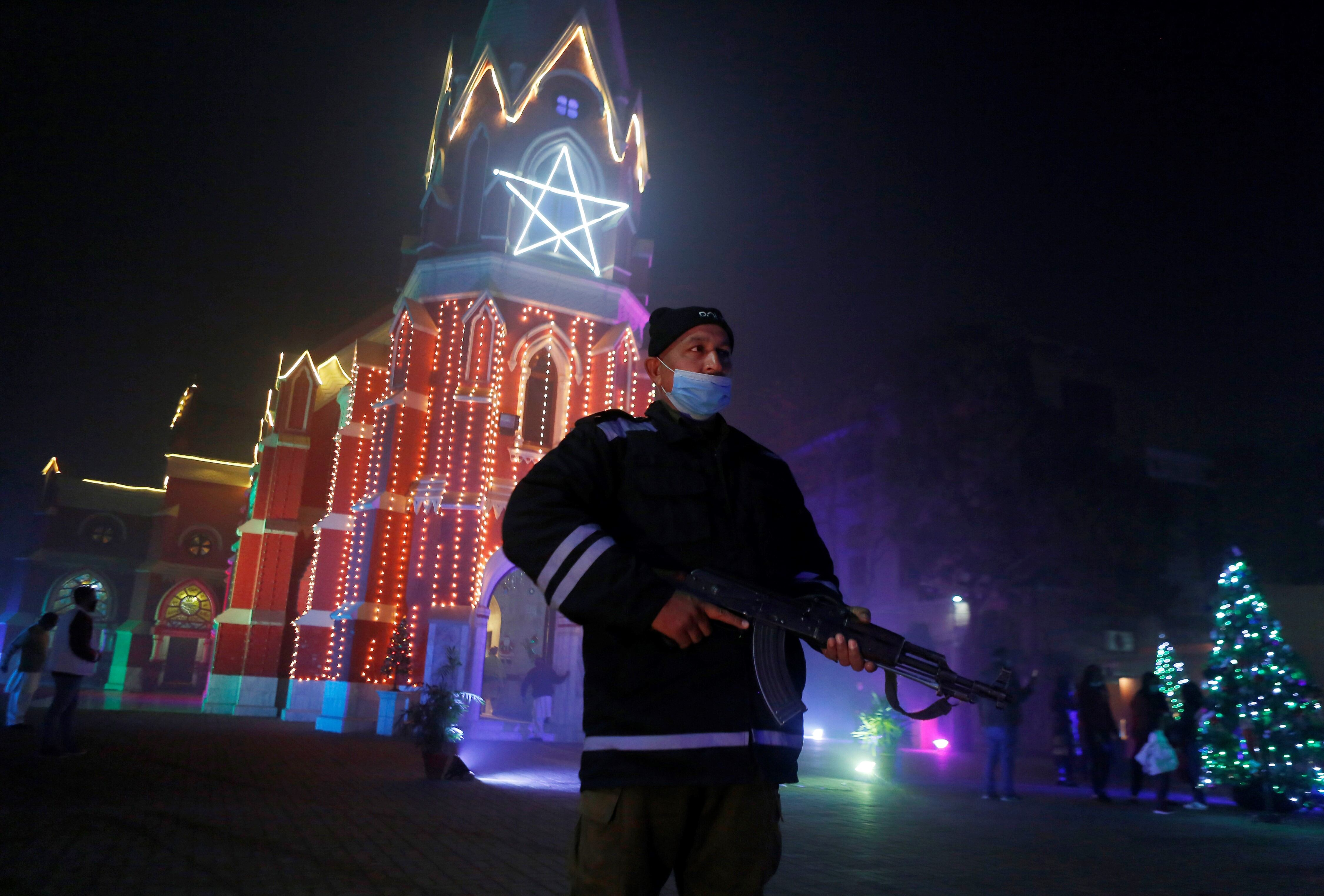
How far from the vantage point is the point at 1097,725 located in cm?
1380

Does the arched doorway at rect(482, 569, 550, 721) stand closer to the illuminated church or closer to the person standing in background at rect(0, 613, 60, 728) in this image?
the illuminated church

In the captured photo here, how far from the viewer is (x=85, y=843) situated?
648cm

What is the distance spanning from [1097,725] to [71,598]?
4906 cm

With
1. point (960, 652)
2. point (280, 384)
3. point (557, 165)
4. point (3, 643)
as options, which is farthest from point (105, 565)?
point (960, 652)

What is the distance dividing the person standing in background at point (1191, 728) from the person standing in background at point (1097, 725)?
94 cm

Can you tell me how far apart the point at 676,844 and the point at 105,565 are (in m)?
54.7

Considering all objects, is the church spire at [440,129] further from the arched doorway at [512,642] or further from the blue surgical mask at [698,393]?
the blue surgical mask at [698,393]

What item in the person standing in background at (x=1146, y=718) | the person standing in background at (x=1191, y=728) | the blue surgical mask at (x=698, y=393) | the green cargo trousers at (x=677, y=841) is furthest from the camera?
the person standing in background at (x=1191, y=728)

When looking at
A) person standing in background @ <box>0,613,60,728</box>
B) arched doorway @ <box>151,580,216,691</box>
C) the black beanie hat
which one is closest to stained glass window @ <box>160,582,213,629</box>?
arched doorway @ <box>151,580,216,691</box>

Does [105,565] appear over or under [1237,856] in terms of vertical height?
over

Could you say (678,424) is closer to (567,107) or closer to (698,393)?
(698,393)

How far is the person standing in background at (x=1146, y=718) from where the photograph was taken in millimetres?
12844

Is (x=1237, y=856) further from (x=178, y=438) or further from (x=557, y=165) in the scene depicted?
(x=178, y=438)

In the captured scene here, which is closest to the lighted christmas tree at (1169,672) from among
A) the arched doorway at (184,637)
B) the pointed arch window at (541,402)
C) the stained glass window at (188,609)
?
the pointed arch window at (541,402)
